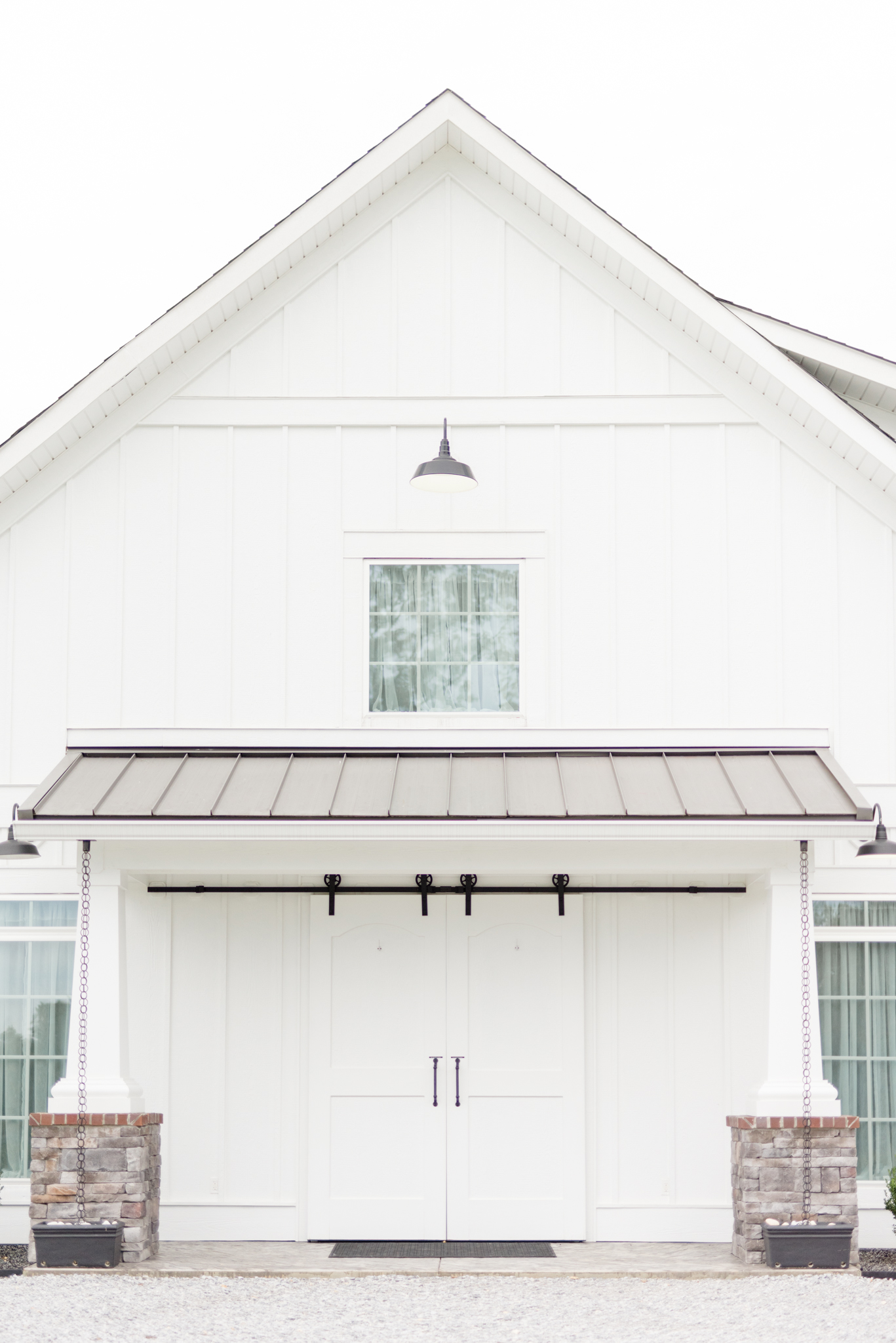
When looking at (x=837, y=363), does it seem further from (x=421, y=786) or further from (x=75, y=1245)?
(x=75, y=1245)

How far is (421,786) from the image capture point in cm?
978

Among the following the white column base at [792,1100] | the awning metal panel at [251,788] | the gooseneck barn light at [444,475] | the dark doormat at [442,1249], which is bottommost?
the dark doormat at [442,1249]

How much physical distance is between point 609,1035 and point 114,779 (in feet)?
13.0

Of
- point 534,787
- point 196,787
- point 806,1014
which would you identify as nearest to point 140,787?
point 196,787

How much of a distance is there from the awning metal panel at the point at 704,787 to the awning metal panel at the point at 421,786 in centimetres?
155

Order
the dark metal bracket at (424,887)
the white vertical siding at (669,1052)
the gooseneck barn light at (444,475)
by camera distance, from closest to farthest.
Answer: the gooseneck barn light at (444,475) → the white vertical siding at (669,1052) → the dark metal bracket at (424,887)

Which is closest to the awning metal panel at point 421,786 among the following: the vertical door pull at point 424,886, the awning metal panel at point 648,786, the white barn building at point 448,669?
the white barn building at point 448,669

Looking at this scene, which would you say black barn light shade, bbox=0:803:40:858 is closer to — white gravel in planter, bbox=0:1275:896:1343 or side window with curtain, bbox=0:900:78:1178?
side window with curtain, bbox=0:900:78:1178

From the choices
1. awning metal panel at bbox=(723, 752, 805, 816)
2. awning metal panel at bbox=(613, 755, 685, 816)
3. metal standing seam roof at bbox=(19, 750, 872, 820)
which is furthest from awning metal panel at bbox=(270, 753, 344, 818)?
awning metal panel at bbox=(723, 752, 805, 816)

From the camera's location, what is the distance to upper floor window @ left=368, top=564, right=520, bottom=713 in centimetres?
1082

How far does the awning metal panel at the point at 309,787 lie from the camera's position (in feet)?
31.0

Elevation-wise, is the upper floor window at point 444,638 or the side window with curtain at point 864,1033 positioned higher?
the upper floor window at point 444,638

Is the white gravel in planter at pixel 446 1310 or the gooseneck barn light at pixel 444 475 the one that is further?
the gooseneck barn light at pixel 444 475

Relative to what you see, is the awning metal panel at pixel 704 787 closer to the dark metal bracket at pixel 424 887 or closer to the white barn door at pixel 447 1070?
the white barn door at pixel 447 1070
